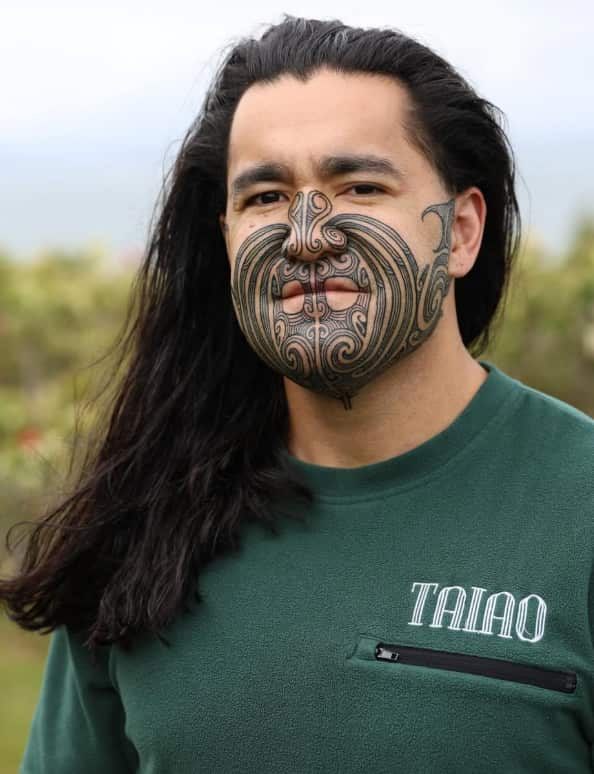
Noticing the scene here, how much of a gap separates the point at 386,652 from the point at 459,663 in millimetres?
140

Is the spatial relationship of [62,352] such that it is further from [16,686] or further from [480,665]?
[480,665]

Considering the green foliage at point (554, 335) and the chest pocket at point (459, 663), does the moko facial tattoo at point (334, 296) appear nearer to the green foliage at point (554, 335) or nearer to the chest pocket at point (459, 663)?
the chest pocket at point (459, 663)

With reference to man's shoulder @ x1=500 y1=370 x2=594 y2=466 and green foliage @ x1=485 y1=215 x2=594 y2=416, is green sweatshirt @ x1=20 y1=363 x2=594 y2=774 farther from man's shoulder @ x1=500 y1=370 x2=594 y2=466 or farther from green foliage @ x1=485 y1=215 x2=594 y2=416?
green foliage @ x1=485 y1=215 x2=594 y2=416

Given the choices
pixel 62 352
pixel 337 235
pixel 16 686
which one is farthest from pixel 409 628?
pixel 62 352

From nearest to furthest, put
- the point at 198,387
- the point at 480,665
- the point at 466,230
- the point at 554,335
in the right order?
the point at 480,665 < the point at 466,230 < the point at 198,387 < the point at 554,335

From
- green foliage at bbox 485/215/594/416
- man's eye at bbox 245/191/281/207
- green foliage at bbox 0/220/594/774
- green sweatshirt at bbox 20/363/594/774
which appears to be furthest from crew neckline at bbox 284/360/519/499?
green foliage at bbox 485/215/594/416

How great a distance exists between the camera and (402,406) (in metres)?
2.59

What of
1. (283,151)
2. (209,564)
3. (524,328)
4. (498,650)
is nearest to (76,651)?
(209,564)

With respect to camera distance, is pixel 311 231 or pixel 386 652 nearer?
pixel 386 652

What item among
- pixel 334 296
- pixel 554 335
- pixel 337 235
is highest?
pixel 337 235

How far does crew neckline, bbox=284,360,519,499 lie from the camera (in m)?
2.54

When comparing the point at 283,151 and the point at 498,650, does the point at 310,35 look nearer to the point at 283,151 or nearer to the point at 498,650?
the point at 283,151

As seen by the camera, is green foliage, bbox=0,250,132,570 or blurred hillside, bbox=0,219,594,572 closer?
blurred hillside, bbox=0,219,594,572

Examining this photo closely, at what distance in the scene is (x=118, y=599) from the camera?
270cm
